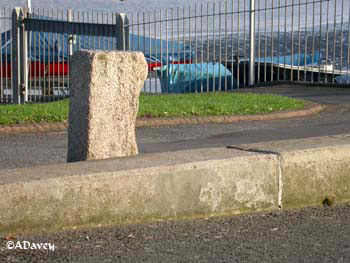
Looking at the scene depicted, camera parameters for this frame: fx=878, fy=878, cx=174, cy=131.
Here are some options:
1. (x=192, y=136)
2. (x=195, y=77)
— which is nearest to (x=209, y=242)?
(x=192, y=136)

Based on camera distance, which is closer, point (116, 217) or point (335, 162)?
point (116, 217)

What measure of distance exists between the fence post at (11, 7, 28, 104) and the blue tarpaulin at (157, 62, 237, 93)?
2.97m

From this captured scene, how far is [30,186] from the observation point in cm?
491

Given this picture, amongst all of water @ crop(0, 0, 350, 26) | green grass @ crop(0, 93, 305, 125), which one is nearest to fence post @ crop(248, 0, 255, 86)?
water @ crop(0, 0, 350, 26)

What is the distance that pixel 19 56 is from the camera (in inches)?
739

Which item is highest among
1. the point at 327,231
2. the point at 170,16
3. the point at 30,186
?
the point at 170,16

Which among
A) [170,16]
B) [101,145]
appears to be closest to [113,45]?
[170,16]

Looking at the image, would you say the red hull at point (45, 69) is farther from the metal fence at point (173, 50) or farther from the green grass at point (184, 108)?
the green grass at point (184, 108)

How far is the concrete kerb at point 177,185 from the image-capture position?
4969 mm

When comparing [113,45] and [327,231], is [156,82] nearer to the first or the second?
[113,45]

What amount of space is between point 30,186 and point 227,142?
4.76 m

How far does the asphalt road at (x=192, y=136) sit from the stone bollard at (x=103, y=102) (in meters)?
1.95

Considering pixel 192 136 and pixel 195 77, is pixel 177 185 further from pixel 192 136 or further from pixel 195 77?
pixel 195 77

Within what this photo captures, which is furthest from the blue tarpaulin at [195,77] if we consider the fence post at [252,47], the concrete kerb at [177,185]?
the concrete kerb at [177,185]
